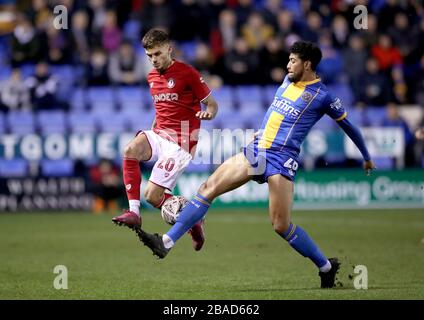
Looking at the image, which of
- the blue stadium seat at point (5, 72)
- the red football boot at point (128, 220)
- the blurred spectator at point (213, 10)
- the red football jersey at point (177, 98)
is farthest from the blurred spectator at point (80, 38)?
the red football boot at point (128, 220)

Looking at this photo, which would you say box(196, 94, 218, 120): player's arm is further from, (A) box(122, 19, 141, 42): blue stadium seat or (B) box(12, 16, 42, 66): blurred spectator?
(A) box(122, 19, 141, 42): blue stadium seat

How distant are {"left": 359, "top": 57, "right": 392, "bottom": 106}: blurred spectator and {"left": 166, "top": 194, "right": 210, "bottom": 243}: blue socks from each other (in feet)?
39.7

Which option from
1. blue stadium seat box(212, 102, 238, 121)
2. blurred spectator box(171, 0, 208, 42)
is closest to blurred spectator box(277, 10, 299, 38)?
blurred spectator box(171, 0, 208, 42)

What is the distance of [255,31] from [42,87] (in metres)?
5.27

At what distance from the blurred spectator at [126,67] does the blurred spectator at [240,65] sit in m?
1.88

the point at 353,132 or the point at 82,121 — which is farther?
the point at 82,121

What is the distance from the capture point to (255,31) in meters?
21.2

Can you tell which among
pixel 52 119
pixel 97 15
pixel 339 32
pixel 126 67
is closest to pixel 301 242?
pixel 52 119

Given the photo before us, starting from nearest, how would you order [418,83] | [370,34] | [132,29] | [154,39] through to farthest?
[154,39], [418,83], [132,29], [370,34]

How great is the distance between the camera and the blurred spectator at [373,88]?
20.2m

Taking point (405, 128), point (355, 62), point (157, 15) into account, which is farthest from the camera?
point (157, 15)

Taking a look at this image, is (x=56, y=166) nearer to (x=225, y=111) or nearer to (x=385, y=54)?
(x=225, y=111)

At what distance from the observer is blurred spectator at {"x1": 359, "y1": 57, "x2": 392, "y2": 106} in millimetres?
20188
